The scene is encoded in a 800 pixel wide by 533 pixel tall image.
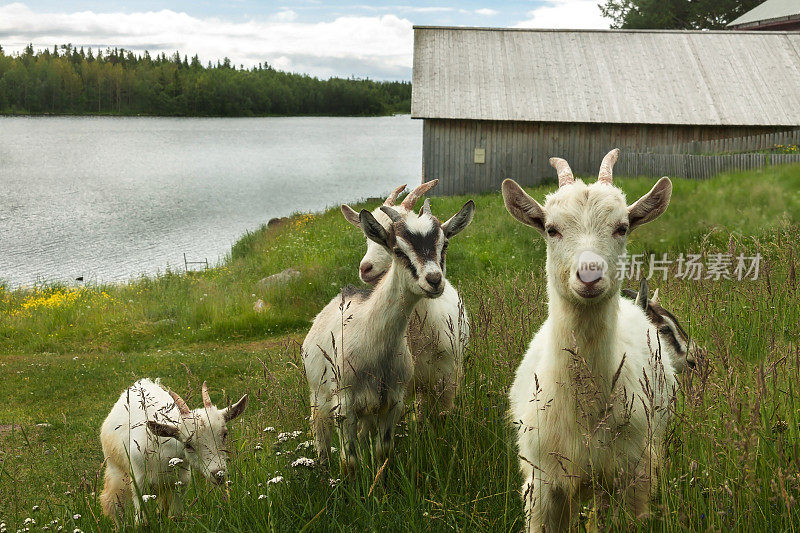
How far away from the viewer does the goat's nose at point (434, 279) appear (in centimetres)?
446

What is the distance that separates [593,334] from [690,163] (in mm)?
19492

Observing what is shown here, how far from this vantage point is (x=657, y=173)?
69.9 feet

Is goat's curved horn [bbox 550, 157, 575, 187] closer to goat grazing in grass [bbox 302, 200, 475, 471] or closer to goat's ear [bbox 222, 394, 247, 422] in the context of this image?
goat grazing in grass [bbox 302, 200, 475, 471]

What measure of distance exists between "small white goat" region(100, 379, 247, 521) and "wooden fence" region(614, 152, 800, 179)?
17977mm

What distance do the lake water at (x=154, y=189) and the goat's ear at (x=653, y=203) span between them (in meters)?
22.1

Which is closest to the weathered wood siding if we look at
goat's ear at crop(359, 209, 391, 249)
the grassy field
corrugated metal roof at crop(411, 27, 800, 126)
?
corrugated metal roof at crop(411, 27, 800, 126)

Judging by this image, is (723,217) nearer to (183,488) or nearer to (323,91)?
(183,488)


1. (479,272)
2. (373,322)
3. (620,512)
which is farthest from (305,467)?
(479,272)

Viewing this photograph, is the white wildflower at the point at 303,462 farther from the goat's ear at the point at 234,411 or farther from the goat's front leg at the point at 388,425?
the goat's ear at the point at 234,411

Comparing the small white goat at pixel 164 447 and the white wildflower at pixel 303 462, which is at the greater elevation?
the white wildflower at pixel 303 462

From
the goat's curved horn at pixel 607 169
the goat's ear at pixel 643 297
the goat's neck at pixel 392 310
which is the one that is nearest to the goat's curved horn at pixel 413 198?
the goat's neck at pixel 392 310

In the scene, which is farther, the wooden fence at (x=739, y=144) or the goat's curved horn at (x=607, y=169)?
the wooden fence at (x=739, y=144)

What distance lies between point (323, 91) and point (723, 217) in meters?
156

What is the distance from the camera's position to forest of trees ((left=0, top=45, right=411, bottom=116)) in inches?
4985
